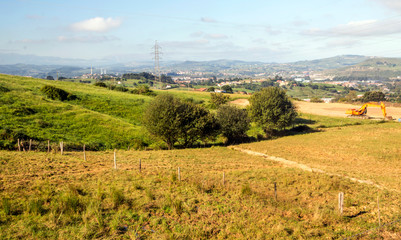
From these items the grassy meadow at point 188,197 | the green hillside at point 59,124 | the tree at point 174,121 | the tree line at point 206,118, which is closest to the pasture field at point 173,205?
the grassy meadow at point 188,197

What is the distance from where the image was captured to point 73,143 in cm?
3416

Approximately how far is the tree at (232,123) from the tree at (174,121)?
13.4 feet

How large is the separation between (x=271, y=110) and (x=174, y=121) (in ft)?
80.5

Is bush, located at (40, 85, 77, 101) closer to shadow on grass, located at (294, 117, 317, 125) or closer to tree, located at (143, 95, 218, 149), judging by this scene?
tree, located at (143, 95, 218, 149)

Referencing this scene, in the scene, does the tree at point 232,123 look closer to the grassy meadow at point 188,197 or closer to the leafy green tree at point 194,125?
the leafy green tree at point 194,125

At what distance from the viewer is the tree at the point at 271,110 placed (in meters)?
54.4

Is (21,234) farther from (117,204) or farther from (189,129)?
(189,129)

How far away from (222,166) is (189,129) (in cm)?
1538

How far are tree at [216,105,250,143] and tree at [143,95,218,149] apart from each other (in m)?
4.08

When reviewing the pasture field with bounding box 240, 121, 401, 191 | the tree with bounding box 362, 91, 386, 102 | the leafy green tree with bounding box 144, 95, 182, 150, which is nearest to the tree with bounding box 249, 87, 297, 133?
the pasture field with bounding box 240, 121, 401, 191

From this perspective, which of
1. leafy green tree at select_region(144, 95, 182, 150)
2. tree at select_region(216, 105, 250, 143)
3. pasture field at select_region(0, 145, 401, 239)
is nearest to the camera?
pasture field at select_region(0, 145, 401, 239)

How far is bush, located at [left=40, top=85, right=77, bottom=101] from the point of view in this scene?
58.9m

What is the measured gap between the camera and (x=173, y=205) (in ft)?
50.2

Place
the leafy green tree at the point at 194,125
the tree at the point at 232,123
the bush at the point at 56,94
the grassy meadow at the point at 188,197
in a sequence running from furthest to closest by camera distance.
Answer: the bush at the point at 56,94 → the tree at the point at 232,123 → the leafy green tree at the point at 194,125 → the grassy meadow at the point at 188,197
